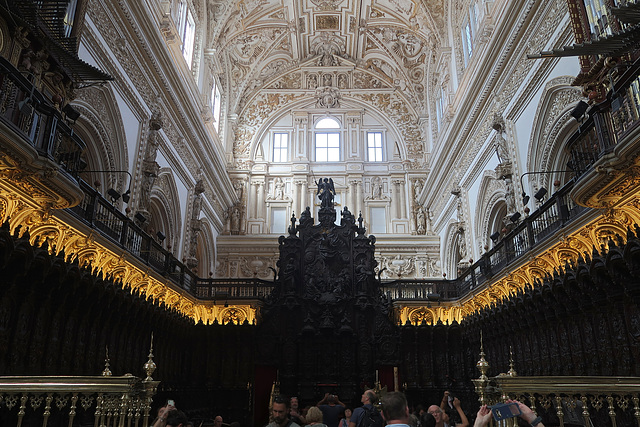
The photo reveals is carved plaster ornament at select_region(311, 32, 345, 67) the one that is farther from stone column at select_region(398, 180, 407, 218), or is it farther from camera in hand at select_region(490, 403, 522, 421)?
camera in hand at select_region(490, 403, 522, 421)

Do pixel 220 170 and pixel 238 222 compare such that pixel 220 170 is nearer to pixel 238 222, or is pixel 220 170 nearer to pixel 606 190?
pixel 238 222

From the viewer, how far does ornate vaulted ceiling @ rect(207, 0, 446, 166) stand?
27672 mm

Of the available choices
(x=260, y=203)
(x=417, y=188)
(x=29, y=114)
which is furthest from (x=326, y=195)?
(x=29, y=114)

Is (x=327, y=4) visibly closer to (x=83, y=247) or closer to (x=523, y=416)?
(x=83, y=247)

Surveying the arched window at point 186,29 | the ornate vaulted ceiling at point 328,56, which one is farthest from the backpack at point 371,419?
the ornate vaulted ceiling at point 328,56

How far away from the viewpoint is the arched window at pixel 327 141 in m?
31.8

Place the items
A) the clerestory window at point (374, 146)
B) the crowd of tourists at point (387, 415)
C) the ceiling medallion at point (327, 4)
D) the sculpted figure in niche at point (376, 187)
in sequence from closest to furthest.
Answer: the crowd of tourists at point (387, 415), the ceiling medallion at point (327, 4), the sculpted figure in niche at point (376, 187), the clerestory window at point (374, 146)

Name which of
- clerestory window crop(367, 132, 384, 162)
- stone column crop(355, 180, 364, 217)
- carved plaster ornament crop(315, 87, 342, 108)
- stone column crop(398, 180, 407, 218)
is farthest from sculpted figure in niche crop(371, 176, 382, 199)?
carved plaster ornament crop(315, 87, 342, 108)

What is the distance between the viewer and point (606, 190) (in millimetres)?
8453

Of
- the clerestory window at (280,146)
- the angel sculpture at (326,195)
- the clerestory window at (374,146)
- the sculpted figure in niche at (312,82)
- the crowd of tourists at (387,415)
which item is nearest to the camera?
the crowd of tourists at (387,415)

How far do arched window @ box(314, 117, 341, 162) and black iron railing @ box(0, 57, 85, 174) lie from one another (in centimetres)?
2335

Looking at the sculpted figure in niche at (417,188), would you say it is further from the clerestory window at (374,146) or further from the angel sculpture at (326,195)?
the angel sculpture at (326,195)

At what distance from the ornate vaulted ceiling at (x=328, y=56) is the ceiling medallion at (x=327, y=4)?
6 cm

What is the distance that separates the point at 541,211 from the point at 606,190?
4.20 m
